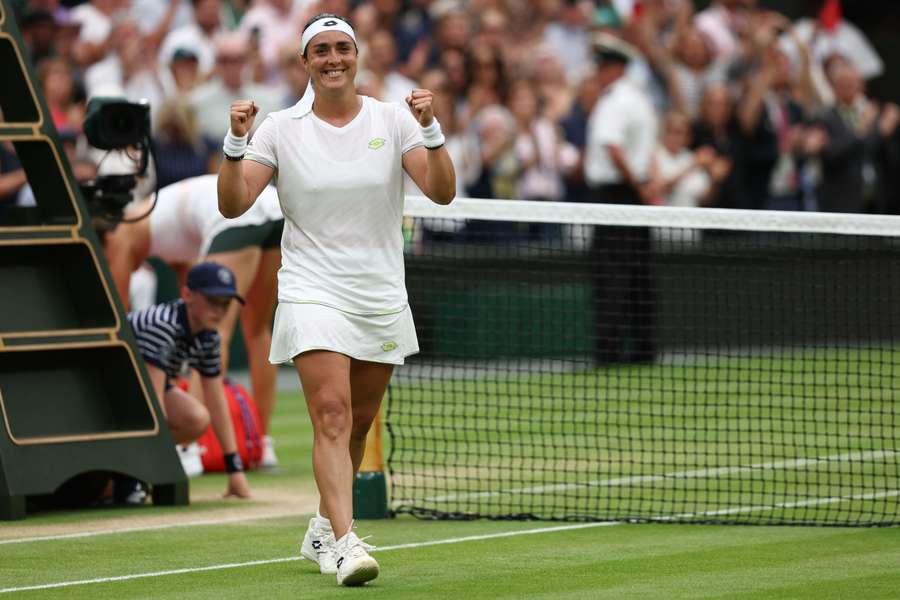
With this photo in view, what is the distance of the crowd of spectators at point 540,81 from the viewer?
16.7 metres

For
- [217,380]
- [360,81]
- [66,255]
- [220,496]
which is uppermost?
[360,81]

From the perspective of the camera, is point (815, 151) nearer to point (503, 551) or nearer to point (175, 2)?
point (175, 2)

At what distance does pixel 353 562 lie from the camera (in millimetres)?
7191

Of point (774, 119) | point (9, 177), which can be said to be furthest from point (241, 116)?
point (774, 119)

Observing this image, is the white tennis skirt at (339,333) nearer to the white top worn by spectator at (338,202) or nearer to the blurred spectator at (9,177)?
the white top worn by spectator at (338,202)

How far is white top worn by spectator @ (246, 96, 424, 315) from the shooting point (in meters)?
7.51

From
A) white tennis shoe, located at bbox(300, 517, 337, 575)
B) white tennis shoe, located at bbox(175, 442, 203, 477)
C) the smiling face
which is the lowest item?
white tennis shoe, located at bbox(175, 442, 203, 477)

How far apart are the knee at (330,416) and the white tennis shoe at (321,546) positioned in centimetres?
47

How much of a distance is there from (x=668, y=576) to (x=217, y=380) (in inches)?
142

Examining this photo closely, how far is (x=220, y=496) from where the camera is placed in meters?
10.5

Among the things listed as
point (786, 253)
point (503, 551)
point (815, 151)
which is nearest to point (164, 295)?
point (786, 253)

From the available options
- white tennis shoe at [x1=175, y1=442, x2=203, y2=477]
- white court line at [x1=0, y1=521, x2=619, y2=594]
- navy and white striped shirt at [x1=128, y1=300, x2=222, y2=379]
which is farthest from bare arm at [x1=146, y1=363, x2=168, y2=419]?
white court line at [x1=0, y1=521, x2=619, y2=594]

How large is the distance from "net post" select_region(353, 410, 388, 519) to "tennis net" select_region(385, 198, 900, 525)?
138mm

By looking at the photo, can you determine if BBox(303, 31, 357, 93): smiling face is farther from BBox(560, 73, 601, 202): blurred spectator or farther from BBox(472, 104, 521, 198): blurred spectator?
BBox(560, 73, 601, 202): blurred spectator
